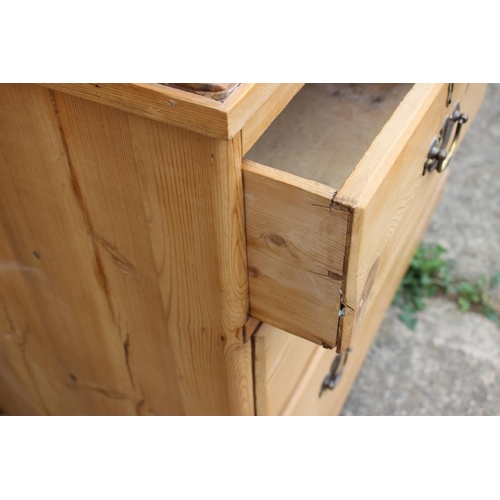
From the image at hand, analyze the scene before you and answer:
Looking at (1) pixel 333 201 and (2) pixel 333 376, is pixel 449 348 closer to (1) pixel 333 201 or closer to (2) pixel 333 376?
(2) pixel 333 376

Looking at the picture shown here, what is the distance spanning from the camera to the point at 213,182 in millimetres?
512

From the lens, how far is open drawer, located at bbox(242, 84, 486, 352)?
0.51 m

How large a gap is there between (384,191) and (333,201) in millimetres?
62

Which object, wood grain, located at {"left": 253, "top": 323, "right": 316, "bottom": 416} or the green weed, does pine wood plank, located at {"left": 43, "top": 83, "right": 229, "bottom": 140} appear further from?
the green weed

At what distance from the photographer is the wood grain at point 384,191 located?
0.50m

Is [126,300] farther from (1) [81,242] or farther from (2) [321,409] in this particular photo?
(2) [321,409]

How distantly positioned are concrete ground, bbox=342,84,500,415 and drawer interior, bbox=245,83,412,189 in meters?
0.78

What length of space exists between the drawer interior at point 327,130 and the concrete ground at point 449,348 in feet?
2.57

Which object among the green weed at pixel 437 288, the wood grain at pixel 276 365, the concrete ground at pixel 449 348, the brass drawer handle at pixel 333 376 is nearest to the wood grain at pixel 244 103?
the wood grain at pixel 276 365

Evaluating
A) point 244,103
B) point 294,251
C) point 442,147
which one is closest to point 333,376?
point 442,147

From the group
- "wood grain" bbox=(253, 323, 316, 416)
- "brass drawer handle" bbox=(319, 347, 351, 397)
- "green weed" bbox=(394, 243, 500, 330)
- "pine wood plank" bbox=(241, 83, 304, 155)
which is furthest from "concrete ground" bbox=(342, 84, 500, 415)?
"pine wood plank" bbox=(241, 83, 304, 155)

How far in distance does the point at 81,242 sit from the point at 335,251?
11.6 inches

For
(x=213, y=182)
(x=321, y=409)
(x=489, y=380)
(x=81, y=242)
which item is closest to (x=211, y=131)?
(x=213, y=182)

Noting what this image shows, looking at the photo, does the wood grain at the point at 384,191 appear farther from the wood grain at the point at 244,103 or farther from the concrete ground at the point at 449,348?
the concrete ground at the point at 449,348
